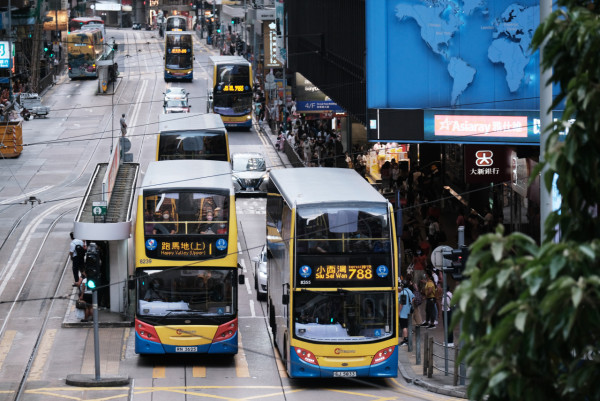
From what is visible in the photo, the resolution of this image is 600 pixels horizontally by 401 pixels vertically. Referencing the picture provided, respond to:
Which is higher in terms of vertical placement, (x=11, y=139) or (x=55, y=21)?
(x=55, y=21)

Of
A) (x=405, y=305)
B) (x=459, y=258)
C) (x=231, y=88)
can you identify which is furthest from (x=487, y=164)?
(x=231, y=88)

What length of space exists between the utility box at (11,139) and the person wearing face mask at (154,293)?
29911 millimetres

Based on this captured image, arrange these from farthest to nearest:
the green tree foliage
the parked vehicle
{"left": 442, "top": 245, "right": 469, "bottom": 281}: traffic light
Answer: the parked vehicle
{"left": 442, "top": 245, "right": 469, "bottom": 281}: traffic light
the green tree foliage

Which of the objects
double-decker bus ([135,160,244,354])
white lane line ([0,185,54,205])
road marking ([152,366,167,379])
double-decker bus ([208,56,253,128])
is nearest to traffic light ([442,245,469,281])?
double-decker bus ([135,160,244,354])

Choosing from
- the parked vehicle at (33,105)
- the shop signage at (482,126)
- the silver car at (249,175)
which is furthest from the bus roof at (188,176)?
the parked vehicle at (33,105)

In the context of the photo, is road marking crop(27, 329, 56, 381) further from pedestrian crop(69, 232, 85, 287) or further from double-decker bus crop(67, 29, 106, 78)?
double-decker bus crop(67, 29, 106, 78)

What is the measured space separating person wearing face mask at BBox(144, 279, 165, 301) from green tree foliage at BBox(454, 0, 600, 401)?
14725 millimetres

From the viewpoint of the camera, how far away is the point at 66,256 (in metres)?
33.1

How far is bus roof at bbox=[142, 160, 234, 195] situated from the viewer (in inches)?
894

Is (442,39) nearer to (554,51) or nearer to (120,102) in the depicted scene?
(554,51)

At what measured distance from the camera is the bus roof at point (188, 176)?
2270 centimetres

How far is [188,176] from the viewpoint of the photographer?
80.3ft

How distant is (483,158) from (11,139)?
94.2 feet

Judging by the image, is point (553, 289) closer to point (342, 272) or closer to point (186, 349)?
point (342, 272)
